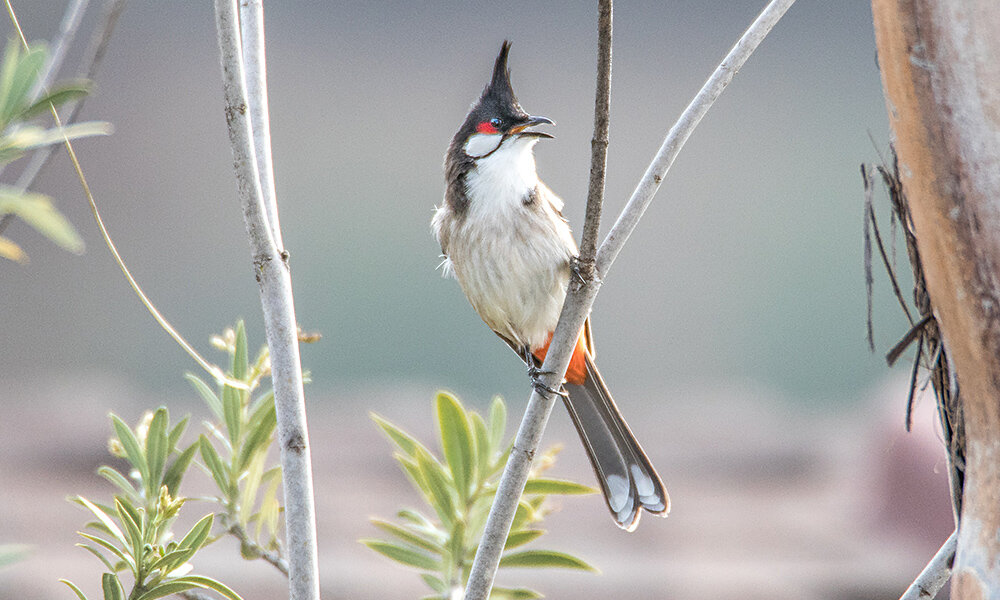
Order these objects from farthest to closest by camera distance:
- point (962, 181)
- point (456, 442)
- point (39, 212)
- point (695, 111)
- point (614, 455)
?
point (614, 455) → point (456, 442) → point (695, 111) → point (962, 181) → point (39, 212)

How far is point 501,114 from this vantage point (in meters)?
1.82

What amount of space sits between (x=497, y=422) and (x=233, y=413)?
1.24 feet

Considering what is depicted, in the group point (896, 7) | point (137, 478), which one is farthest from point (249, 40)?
point (896, 7)

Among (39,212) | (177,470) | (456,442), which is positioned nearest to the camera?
(39,212)

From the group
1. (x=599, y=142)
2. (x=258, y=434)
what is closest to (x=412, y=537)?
(x=258, y=434)

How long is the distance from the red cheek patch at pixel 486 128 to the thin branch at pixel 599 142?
2.72 ft

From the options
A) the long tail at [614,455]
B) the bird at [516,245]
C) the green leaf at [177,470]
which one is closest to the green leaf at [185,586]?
the green leaf at [177,470]

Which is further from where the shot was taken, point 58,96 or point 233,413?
point 233,413

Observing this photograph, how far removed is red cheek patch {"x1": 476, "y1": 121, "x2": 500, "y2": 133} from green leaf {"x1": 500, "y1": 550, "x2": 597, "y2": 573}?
873 mm

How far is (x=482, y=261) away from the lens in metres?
1.84

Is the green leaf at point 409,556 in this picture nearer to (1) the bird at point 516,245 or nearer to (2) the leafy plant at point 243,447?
(2) the leafy plant at point 243,447

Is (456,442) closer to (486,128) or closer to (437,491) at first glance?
(437,491)

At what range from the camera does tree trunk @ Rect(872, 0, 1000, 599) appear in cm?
73

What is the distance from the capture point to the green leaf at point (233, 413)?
119 centimetres
